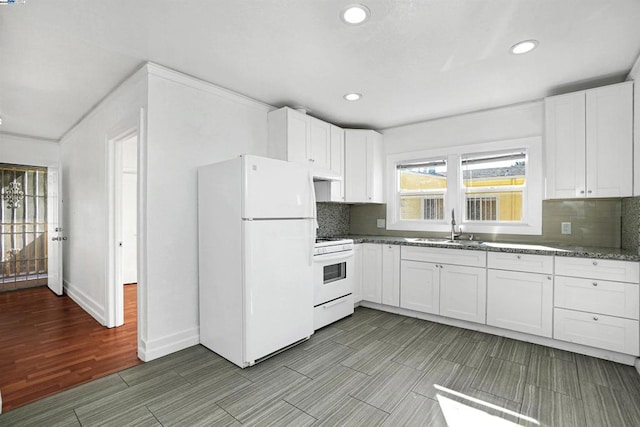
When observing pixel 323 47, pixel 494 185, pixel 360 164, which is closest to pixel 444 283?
pixel 494 185

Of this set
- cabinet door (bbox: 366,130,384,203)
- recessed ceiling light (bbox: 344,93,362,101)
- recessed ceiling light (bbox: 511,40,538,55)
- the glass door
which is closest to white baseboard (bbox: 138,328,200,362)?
cabinet door (bbox: 366,130,384,203)

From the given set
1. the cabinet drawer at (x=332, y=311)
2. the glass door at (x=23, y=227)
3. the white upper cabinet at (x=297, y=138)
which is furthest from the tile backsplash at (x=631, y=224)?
the glass door at (x=23, y=227)

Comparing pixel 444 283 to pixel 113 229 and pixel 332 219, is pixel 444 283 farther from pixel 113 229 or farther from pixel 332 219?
pixel 113 229

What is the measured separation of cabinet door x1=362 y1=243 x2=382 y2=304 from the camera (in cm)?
381

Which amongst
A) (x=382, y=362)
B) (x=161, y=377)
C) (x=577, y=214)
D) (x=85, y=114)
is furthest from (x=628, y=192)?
(x=85, y=114)

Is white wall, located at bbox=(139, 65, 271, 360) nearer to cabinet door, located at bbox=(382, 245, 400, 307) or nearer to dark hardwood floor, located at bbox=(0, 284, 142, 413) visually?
dark hardwood floor, located at bbox=(0, 284, 142, 413)

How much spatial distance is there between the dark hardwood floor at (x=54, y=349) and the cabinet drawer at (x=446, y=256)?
2.85 meters

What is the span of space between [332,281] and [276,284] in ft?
2.99

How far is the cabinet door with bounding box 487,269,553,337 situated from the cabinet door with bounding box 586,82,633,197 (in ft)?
3.16

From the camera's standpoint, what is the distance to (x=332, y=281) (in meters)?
3.37

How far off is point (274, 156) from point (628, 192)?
3.30 meters

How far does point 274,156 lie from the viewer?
3523 mm

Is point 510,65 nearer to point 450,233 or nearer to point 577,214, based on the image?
point 577,214

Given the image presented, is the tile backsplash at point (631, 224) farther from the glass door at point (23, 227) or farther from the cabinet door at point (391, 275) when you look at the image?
the glass door at point (23, 227)
